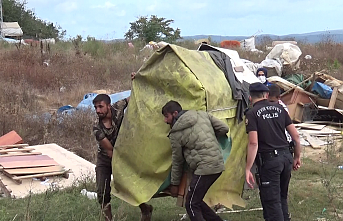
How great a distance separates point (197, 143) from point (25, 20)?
31.1 m

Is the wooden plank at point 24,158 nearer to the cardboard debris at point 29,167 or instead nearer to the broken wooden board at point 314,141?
the cardboard debris at point 29,167

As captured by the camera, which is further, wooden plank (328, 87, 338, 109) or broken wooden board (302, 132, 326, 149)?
wooden plank (328, 87, 338, 109)

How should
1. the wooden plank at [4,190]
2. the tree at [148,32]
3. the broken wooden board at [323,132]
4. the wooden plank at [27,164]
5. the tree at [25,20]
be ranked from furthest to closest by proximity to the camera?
the tree at [25,20]
the tree at [148,32]
the broken wooden board at [323,132]
the wooden plank at [27,164]
the wooden plank at [4,190]

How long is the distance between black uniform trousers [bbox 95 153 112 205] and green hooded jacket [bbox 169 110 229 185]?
3.79 feet

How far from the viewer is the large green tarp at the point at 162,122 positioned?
15.3 ft

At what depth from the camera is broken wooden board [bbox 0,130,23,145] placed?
29.4ft

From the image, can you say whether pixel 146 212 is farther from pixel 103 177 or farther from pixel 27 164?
pixel 27 164

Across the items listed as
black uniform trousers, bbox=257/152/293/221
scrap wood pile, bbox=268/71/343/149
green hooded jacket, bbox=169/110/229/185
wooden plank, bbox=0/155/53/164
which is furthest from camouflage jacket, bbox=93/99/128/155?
scrap wood pile, bbox=268/71/343/149

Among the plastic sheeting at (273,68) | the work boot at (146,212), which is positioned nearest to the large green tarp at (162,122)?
the work boot at (146,212)

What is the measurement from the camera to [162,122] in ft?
15.5

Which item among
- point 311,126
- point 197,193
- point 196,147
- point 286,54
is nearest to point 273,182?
point 197,193

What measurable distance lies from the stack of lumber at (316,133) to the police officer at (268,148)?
19.8ft

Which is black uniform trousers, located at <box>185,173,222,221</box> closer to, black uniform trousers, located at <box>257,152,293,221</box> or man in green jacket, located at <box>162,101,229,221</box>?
man in green jacket, located at <box>162,101,229,221</box>

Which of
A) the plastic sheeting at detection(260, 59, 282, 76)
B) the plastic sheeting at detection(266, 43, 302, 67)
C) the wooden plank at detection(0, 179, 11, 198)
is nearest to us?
the wooden plank at detection(0, 179, 11, 198)
